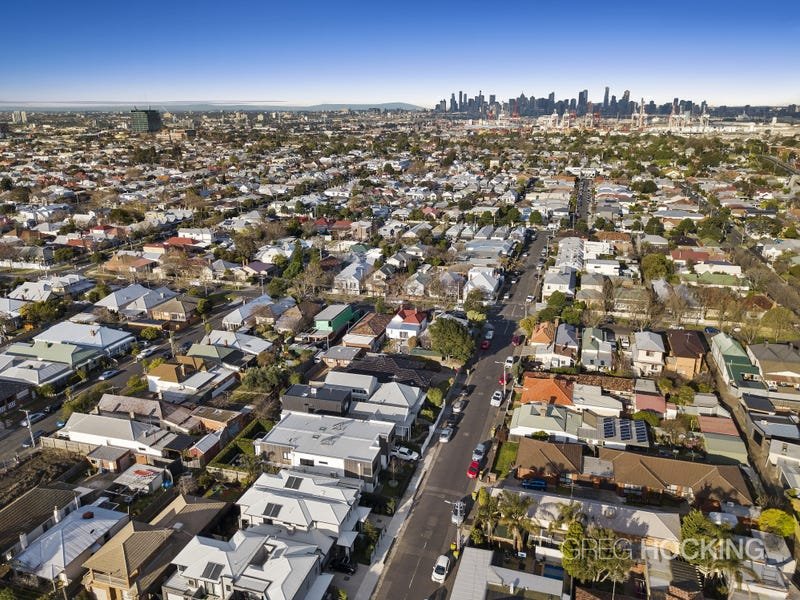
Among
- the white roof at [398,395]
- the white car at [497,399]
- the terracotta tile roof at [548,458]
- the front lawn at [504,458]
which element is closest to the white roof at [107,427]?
the white roof at [398,395]

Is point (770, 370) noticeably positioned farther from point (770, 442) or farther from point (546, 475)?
point (546, 475)

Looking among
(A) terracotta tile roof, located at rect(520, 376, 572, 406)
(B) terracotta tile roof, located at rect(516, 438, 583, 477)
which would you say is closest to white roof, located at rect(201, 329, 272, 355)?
(A) terracotta tile roof, located at rect(520, 376, 572, 406)

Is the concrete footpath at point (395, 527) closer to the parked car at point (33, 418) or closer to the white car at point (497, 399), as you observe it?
the white car at point (497, 399)

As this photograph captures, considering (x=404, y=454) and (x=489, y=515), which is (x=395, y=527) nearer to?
(x=489, y=515)

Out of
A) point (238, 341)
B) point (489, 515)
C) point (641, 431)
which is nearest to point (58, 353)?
point (238, 341)

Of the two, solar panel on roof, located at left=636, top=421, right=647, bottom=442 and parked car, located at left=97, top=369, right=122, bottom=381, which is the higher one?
solar panel on roof, located at left=636, top=421, right=647, bottom=442

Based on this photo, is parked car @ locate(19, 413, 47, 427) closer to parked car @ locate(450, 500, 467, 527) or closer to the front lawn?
parked car @ locate(450, 500, 467, 527)
